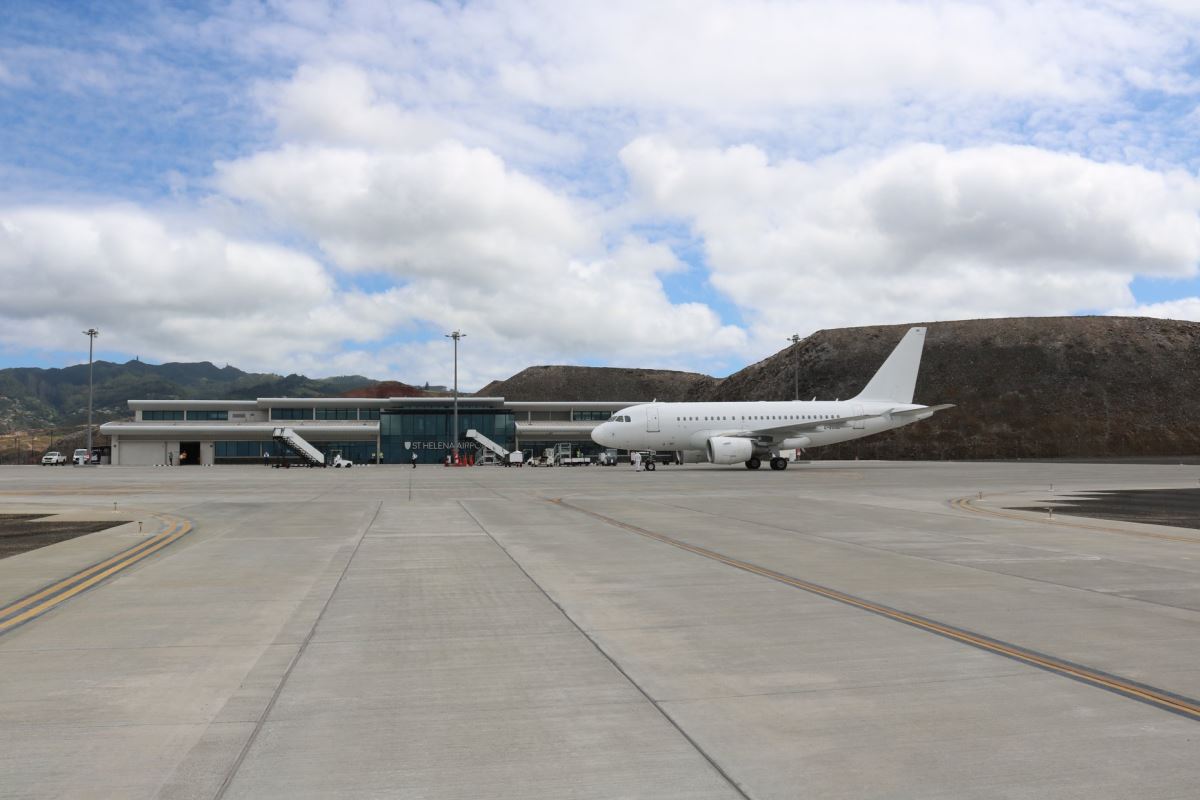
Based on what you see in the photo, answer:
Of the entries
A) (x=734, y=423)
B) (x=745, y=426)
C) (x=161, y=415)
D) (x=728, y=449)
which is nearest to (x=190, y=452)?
(x=161, y=415)

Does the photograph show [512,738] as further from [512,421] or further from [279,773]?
[512,421]

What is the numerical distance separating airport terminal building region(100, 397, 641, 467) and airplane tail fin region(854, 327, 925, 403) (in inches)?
1979

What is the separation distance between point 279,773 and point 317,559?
34.0ft

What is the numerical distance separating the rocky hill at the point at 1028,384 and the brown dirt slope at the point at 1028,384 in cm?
18

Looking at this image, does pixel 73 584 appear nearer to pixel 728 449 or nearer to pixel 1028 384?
pixel 728 449

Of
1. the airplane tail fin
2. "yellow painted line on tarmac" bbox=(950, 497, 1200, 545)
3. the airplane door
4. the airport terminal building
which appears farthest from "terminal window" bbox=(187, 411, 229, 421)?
"yellow painted line on tarmac" bbox=(950, 497, 1200, 545)

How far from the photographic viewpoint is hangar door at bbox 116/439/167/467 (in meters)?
98.0

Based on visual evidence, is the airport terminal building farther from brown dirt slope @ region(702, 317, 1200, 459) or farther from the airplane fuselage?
the airplane fuselage

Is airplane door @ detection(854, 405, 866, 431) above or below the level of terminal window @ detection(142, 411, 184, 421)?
below

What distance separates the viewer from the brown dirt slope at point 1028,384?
111750 millimetres

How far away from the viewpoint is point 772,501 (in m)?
28.5

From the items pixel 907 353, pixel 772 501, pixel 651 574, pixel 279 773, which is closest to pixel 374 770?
pixel 279 773

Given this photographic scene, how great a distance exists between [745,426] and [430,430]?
56602mm

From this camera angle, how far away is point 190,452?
102 m
